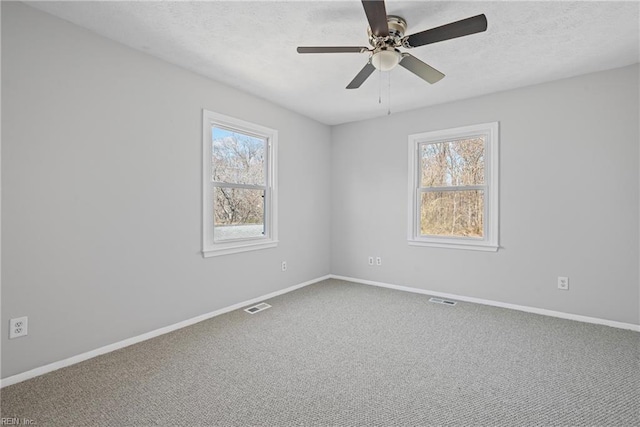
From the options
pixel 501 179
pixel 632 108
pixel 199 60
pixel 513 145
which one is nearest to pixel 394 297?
pixel 501 179

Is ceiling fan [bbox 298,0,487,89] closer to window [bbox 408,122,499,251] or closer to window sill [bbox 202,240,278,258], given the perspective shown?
window [bbox 408,122,499,251]

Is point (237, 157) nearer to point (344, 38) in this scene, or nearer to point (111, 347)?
point (344, 38)

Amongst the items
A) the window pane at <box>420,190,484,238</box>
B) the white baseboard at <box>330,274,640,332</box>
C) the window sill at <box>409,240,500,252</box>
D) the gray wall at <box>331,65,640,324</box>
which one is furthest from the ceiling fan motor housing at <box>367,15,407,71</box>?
the white baseboard at <box>330,274,640,332</box>

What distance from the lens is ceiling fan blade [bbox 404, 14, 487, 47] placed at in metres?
1.77

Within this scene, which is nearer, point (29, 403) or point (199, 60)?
point (29, 403)

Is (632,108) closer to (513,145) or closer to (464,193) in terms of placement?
(513,145)

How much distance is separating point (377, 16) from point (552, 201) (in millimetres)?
2803

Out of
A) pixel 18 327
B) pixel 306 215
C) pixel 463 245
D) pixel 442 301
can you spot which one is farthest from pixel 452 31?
pixel 18 327

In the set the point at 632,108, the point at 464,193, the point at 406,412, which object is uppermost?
the point at 632,108

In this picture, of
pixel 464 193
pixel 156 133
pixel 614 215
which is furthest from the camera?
pixel 464 193

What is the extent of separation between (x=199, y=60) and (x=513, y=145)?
3419 millimetres

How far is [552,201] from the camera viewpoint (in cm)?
332

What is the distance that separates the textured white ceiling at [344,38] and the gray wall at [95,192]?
0.26m

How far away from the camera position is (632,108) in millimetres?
2947
